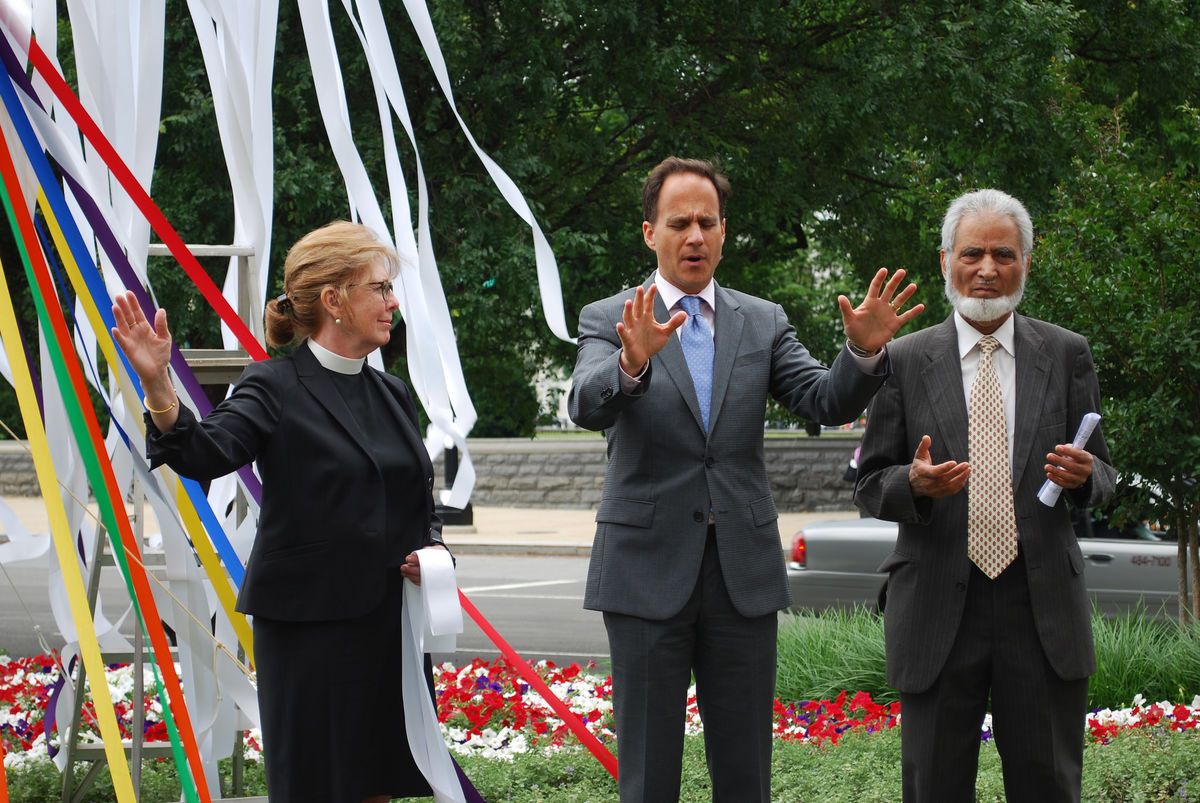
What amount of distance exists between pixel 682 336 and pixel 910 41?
7081mm

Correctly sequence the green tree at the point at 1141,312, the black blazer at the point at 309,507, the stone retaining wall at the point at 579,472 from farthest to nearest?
the stone retaining wall at the point at 579,472, the green tree at the point at 1141,312, the black blazer at the point at 309,507

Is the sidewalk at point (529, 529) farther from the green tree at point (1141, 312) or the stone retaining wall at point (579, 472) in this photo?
the green tree at point (1141, 312)

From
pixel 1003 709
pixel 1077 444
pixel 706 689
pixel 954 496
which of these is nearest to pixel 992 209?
pixel 1077 444

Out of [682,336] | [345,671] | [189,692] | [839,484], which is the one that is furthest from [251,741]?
[839,484]

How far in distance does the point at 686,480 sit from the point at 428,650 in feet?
2.46

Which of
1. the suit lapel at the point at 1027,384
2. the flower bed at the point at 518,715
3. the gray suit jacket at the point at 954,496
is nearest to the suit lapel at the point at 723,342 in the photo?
the gray suit jacket at the point at 954,496

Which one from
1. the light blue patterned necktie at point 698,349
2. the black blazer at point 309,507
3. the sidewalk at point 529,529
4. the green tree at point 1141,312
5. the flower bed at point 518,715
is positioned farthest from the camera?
the sidewalk at point 529,529

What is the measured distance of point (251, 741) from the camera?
5000 mm

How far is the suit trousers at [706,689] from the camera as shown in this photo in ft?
10.2

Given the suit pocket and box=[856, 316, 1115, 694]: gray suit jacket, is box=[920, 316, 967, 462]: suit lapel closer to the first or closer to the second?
box=[856, 316, 1115, 694]: gray suit jacket

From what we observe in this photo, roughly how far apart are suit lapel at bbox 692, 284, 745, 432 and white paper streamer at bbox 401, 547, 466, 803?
0.74 meters

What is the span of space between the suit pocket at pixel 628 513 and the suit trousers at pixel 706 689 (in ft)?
0.52

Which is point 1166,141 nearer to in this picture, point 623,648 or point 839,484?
point 839,484

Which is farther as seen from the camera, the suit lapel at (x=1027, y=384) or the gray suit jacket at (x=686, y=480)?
the suit lapel at (x=1027, y=384)
